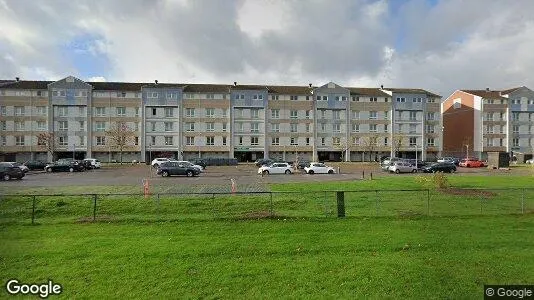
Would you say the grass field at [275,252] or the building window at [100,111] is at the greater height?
the building window at [100,111]

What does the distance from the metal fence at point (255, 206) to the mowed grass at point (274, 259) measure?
2121 mm

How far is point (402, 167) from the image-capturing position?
152 ft

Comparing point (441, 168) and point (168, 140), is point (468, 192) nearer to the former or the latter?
point (441, 168)

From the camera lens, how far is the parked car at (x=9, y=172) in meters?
34.2

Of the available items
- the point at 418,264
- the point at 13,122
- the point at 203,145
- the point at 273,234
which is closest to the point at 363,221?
the point at 273,234

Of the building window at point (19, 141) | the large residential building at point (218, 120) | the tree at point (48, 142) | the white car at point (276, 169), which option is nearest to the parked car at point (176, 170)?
the white car at point (276, 169)

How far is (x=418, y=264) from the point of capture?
969 centimetres

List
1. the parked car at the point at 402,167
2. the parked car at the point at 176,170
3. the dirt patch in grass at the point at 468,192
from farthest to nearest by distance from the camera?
the parked car at the point at 402,167
the parked car at the point at 176,170
the dirt patch in grass at the point at 468,192

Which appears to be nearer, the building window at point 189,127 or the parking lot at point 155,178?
the parking lot at point 155,178

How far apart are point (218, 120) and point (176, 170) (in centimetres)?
3908

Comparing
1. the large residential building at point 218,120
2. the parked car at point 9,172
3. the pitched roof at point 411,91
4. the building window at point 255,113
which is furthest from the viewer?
the pitched roof at point 411,91

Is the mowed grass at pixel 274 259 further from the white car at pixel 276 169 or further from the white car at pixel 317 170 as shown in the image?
the white car at pixel 317 170

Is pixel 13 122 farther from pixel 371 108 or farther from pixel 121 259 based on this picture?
pixel 121 259

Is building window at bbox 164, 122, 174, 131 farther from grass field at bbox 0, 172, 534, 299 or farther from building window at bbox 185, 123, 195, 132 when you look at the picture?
grass field at bbox 0, 172, 534, 299
